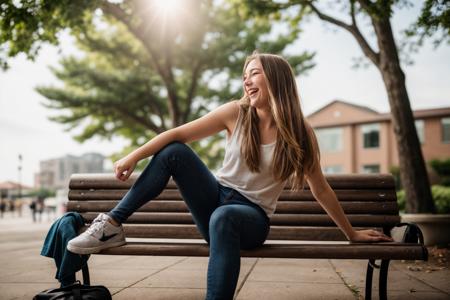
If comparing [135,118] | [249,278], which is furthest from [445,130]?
[249,278]

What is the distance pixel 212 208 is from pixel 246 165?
1.20 ft

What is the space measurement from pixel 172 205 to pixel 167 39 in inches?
587

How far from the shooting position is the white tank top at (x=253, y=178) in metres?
2.88

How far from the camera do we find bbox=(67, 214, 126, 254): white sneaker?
8.97 ft

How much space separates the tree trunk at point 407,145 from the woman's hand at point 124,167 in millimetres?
6644

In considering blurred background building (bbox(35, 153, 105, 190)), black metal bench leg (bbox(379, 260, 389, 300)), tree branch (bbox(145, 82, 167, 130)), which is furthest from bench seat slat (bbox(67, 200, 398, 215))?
blurred background building (bbox(35, 153, 105, 190))

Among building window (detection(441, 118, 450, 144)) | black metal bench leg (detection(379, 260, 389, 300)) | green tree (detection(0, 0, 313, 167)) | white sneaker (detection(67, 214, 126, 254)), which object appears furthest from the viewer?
building window (detection(441, 118, 450, 144))

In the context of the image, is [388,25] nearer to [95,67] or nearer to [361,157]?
[95,67]

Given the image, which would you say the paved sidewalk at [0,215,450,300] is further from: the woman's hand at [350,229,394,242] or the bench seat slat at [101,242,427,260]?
the bench seat slat at [101,242,427,260]

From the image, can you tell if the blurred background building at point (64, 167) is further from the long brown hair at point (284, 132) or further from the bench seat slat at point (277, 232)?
the long brown hair at point (284, 132)

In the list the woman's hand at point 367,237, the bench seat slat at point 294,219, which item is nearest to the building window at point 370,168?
the bench seat slat at point 294,219

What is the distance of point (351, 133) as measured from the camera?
125ft

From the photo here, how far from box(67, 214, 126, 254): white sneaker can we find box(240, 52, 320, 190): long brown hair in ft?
3.04

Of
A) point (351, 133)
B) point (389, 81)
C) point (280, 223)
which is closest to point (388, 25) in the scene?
point (389, 81)
